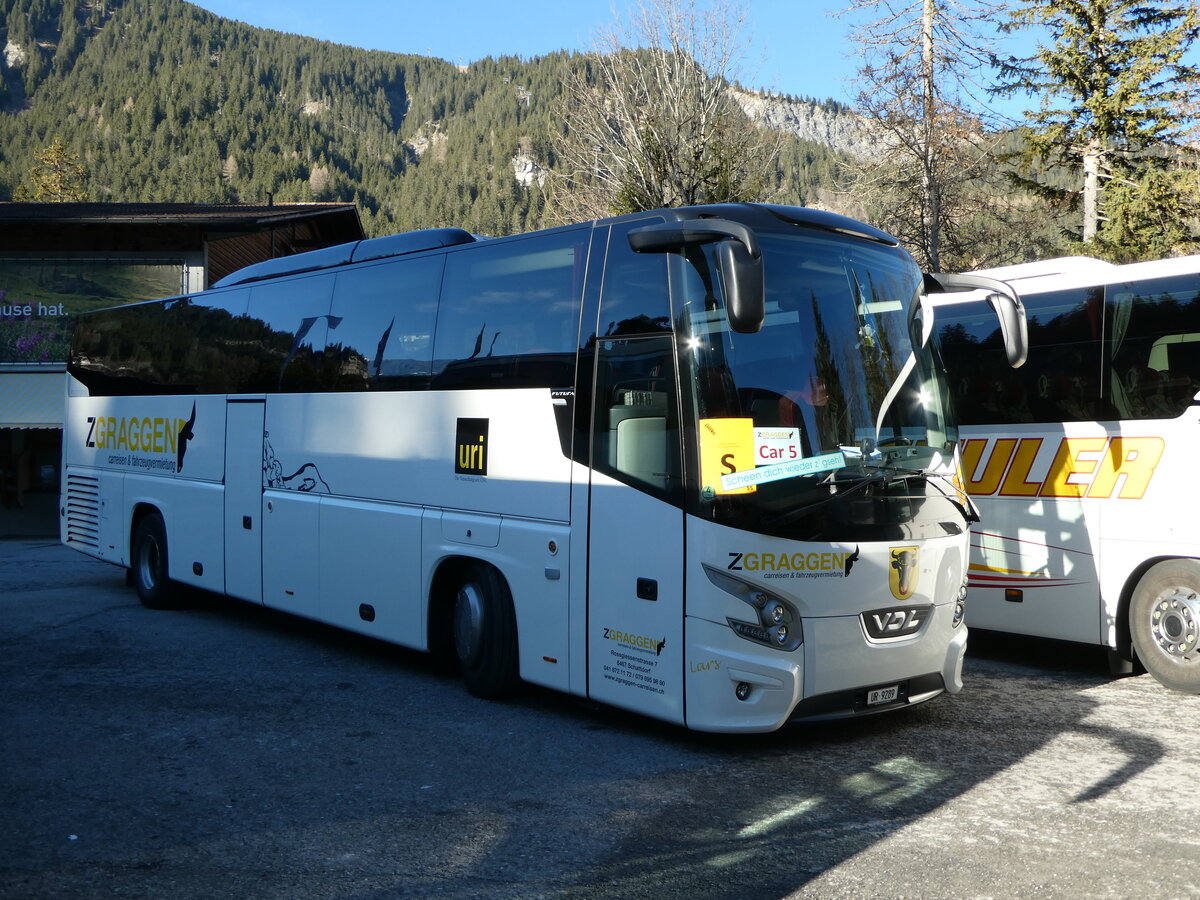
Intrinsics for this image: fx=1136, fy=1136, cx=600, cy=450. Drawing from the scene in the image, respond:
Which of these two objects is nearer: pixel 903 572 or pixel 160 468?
pixel 903 572

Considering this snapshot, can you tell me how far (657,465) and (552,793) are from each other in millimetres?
1918

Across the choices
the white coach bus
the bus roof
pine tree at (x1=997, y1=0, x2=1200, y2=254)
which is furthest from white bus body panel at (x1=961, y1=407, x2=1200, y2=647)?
pine tree at (x1=997, y1=0, x2=1200, y2=254)

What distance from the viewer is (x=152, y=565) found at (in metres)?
12.6

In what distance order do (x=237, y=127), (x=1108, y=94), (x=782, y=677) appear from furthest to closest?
(x=237, y=127)
(x=1108, y=94)
(x=782, y=677)

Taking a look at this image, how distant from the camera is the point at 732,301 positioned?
5.72 m

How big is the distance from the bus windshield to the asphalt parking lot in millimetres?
1429

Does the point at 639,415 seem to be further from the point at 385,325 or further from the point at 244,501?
the point at 244,501

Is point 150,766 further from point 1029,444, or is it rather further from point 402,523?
point 1029,444

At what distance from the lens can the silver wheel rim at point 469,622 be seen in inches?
313

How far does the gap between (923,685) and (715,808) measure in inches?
77.6

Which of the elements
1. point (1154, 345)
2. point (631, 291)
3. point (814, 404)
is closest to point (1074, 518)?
point (1154, 345)

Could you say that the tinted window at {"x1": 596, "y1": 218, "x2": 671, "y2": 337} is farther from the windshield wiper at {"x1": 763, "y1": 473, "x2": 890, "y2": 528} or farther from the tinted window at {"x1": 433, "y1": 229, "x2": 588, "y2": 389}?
the windshield wiper at {"x1": 763, "y1": 473, "x2": 890, "y2": 528}

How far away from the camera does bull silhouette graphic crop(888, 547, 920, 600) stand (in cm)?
662

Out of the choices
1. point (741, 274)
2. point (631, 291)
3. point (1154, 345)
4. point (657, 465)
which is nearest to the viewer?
point (741, 274)
